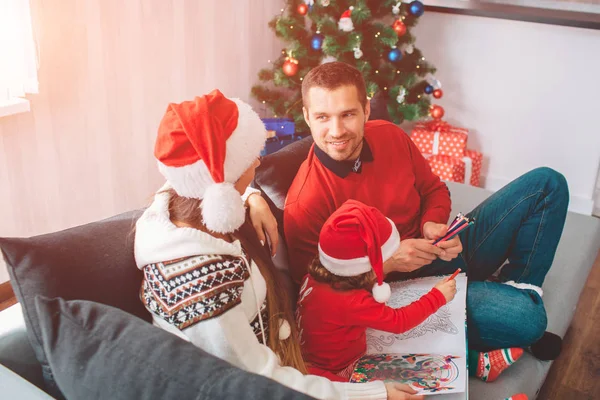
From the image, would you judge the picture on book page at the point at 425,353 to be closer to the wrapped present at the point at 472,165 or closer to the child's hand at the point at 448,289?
the child's hand at the point at 448,289

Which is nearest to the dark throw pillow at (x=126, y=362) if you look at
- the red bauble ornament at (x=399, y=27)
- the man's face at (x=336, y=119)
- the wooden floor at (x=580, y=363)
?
the man's face at (x=336, y=119)

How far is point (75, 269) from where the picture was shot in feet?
3.53

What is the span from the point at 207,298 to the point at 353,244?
0.45 meters

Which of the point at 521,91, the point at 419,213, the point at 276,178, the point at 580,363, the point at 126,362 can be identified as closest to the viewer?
the point at 126,362

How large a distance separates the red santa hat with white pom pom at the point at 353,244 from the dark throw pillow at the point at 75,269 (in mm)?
436

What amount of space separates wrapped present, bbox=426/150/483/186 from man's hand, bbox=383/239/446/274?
5.84ft

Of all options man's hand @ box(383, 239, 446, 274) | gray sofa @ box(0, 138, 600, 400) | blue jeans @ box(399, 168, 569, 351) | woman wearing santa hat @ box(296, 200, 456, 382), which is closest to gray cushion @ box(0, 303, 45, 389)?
gray sofa @ box(0, 138, 600, 400)

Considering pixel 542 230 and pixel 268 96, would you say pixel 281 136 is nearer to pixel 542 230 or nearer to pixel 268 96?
pixel 268 96

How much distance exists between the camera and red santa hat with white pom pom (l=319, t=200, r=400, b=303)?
133 cm

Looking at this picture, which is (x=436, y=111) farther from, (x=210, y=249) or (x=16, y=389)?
(x=16, y=389)

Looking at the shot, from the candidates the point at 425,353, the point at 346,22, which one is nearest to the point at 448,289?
the point at 425,353

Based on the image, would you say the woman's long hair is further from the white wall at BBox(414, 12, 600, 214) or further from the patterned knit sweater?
the white wall at BBox(414, 12, 600, 214)

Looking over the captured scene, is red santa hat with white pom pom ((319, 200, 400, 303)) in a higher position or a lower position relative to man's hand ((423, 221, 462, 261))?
higher

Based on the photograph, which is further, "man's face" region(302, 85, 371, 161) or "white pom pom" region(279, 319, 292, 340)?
→ "man's face" region(302, 85, 371, 161)
